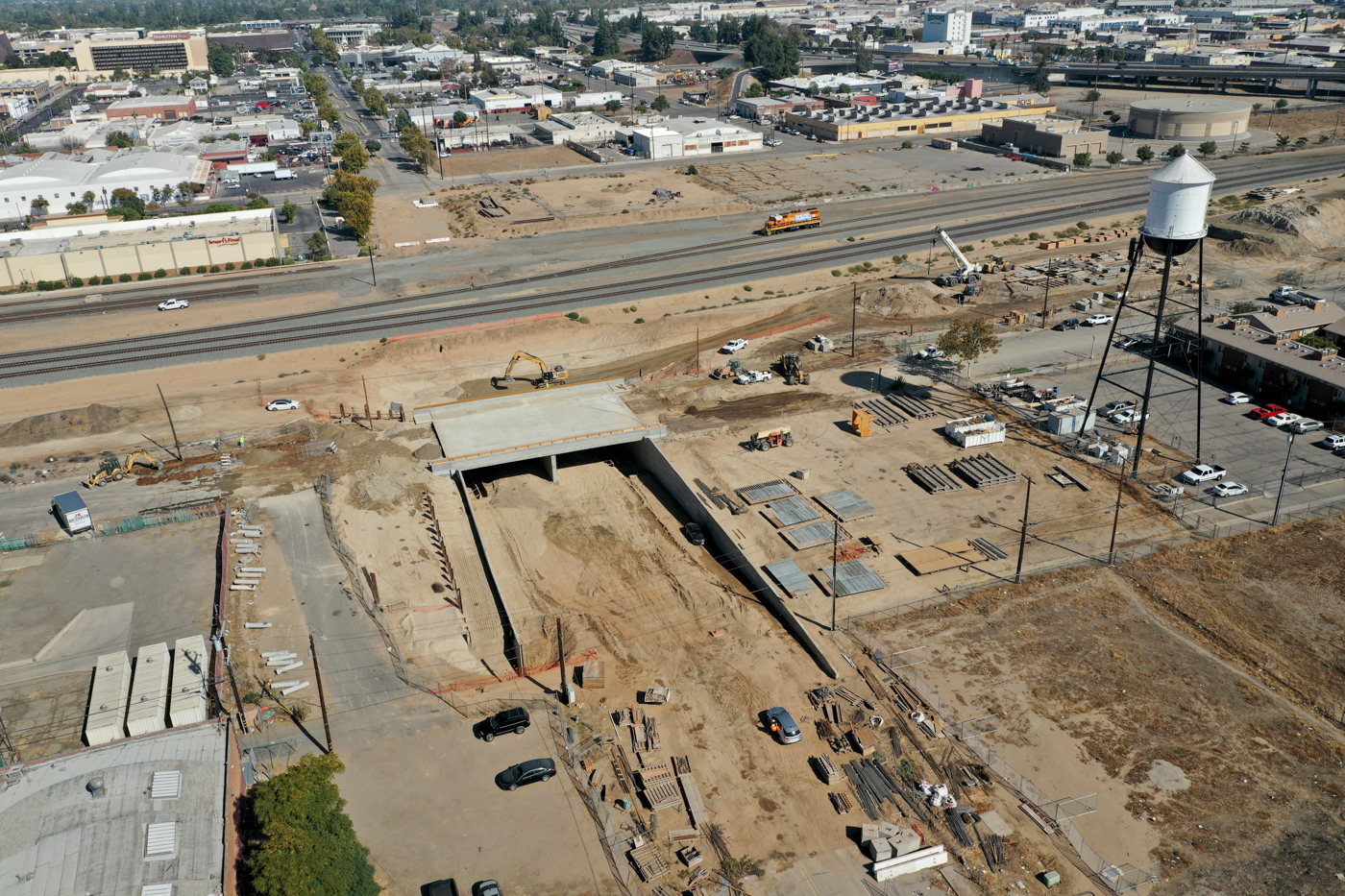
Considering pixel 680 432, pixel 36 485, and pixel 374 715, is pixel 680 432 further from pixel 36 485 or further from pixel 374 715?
pixel 36 485

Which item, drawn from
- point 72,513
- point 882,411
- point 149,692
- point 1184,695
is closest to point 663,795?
point 149,692

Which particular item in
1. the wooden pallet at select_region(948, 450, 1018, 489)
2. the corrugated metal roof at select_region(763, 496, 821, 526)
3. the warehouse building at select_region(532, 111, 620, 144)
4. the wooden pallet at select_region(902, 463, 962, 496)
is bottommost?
the corrugated metal roof at select_region(763, 496, 821, 526)

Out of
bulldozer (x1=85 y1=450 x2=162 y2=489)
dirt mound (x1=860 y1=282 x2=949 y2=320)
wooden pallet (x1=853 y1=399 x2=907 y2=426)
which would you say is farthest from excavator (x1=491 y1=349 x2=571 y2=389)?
dirt mound (x1=860 y1=282 x2=949 y2=320)

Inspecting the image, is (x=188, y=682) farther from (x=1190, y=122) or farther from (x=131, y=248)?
(x=1190, y=122)

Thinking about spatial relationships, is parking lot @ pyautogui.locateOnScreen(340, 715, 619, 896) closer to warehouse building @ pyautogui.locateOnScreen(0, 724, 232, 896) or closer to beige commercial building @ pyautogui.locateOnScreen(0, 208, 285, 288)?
warehouse building @ pyautogui.locateOnScreen(0, 724, 232, 896)

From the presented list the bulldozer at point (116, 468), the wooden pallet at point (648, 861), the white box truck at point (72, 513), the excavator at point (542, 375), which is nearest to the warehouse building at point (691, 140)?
the excavator at point (542, 375)

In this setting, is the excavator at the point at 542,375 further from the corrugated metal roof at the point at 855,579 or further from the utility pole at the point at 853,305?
the corrugated metal roof at the point at 855,579
